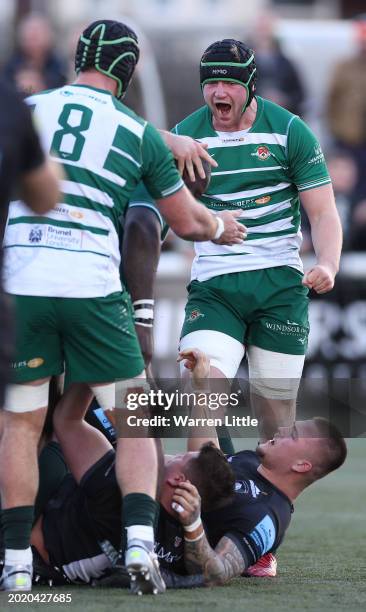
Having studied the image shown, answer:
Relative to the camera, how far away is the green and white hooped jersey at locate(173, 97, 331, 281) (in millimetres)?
6672

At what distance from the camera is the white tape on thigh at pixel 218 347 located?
6570 millimetres

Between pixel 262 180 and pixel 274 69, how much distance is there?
6814mm

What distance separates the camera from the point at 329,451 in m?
6.14

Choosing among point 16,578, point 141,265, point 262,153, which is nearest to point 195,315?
point 141,265

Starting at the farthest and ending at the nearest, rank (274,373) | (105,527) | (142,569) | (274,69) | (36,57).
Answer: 1. (274,69)
2. (36,57)
3. (274,373)
4. (105,527)
5. (142,569)

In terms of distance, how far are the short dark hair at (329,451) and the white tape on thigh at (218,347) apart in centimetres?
59

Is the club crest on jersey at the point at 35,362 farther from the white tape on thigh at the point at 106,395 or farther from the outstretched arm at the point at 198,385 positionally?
the outstretched arm at the point at 198,385

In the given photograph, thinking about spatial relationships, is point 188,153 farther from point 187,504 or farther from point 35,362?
point 187,504

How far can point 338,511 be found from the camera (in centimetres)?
848

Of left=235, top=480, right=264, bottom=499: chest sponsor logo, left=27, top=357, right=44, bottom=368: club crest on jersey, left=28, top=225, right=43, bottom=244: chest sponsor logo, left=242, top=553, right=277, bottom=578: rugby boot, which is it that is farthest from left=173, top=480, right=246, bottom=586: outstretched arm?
Answer: left=28, top=225, right=43, bottom=244: chest sponsor logo

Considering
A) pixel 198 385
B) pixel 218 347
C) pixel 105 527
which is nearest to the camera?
pixel 105 527

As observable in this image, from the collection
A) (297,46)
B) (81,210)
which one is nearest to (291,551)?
(81,210)

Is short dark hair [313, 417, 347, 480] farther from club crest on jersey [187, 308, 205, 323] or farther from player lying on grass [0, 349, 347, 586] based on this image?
club crest on jersey [187, 308, 205, 323]

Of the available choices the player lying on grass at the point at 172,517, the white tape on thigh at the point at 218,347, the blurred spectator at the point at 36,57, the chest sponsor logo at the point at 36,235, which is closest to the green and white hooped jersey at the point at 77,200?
the chest sponsor logo at the point at 36,235
